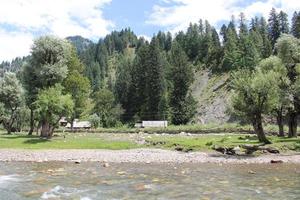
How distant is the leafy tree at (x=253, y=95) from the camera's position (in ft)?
186

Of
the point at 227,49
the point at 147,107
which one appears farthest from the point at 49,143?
the point at 227,49

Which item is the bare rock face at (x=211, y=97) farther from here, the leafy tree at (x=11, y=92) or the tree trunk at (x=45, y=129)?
the tree trunk at (x=45, y=129)

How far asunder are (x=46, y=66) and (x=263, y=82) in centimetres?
3626

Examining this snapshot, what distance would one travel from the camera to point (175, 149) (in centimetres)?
5888

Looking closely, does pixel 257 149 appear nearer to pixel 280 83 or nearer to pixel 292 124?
pixel 280 83

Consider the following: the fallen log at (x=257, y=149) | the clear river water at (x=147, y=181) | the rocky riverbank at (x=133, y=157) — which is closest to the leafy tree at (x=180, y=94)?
the rocky riverbank at (x=133, y=157)

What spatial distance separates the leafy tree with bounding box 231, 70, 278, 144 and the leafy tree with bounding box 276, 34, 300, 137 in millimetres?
9088

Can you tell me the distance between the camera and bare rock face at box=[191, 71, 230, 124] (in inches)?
6048

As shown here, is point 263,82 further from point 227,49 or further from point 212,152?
point 227,49

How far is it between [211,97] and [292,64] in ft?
332

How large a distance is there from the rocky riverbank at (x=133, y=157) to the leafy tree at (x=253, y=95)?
297 inches

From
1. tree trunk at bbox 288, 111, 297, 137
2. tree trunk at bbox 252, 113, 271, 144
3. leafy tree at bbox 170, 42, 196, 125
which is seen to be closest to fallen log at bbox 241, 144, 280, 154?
tree trunk at bbox 252, 113, 271, 144

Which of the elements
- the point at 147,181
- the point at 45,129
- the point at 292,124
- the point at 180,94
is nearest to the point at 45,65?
the point at 45,129

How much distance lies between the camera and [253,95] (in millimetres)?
57062
